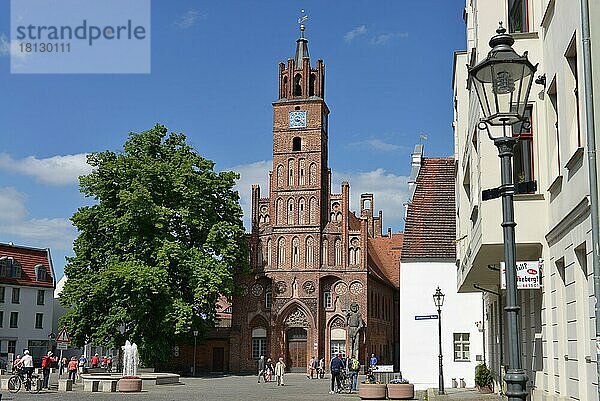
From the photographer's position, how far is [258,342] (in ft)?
227

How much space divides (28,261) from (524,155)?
63.6m

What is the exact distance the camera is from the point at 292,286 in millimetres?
68375

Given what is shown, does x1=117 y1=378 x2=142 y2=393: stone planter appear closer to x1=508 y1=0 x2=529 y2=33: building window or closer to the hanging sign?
x1=508 y1=0 x2=529 y2=33: building window

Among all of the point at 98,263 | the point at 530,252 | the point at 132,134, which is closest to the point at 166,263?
the point at 98,263

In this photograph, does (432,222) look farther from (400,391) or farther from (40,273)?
(40,273)

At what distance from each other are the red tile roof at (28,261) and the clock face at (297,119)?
25517mm

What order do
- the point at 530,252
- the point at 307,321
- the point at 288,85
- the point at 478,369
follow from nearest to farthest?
the point at 530,252 → the point at 478,369 → the point at 307,321 → the point at 288,85

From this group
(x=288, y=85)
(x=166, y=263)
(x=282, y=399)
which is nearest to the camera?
(x=282, y=399)

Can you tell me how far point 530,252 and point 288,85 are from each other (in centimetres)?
6074

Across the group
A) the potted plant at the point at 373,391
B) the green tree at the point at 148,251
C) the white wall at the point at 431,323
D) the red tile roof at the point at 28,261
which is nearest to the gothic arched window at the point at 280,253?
the green tree at the point at 148,251

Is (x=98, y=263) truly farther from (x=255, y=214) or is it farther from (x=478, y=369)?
(x=478, y=369)

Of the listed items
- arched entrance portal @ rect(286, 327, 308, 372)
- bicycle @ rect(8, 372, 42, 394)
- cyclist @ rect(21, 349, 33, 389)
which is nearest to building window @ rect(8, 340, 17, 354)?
arched entrance portal @ rect(286, 327, 308, 372)

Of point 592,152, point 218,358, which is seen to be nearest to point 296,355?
point 218,358

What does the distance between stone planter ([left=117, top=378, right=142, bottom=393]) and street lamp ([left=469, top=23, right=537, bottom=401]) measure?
2681cm
